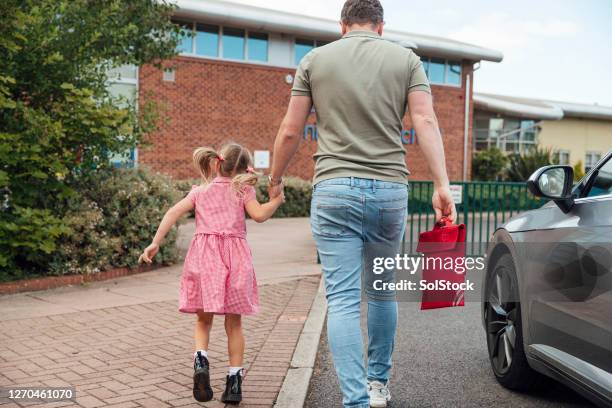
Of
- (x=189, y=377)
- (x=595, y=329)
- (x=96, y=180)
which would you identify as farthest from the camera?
(x=96, y=180)

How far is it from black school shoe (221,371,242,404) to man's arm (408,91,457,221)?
1.44m

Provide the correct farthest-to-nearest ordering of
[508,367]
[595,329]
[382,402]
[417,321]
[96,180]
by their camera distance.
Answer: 1. [96,180]
2. [417,321]
3. [508,367]
4. [382,402]
5. [595,329]

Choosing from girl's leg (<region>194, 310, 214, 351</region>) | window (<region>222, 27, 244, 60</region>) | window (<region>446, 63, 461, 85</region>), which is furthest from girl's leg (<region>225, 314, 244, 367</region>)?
window (<region>446, 63, 461, 85</region>)

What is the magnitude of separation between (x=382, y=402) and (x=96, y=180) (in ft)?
19.9

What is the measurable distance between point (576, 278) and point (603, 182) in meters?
0.58

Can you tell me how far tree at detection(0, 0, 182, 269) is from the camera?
7.45 m

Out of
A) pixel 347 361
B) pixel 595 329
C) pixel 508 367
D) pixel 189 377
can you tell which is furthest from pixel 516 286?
pixel 189 377

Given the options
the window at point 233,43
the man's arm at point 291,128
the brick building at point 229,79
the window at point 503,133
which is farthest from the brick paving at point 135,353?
the window at point 503,133

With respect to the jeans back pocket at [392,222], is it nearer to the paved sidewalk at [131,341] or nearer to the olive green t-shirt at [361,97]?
the olive green t-shirt at [361,97]

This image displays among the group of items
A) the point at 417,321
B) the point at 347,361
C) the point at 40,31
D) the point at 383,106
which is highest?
the point at 40,31

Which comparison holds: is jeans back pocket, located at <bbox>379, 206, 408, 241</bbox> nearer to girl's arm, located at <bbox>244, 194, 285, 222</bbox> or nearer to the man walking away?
the man walking away

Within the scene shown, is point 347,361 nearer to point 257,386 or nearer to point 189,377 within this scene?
point 257,386

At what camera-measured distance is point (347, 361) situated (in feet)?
10.5

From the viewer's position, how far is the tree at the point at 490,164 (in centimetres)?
3241
